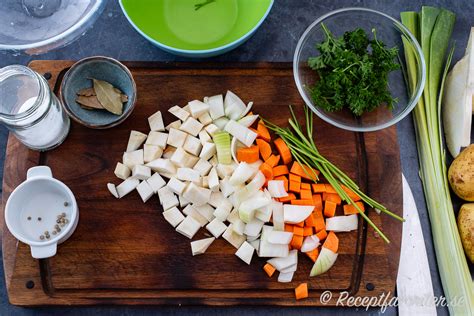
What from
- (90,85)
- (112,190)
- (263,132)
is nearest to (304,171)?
(263,132)

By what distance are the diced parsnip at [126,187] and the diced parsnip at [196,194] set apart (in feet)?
0.59

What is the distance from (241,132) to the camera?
192cm

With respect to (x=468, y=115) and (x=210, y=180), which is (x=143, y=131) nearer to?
(x=210, y=180)

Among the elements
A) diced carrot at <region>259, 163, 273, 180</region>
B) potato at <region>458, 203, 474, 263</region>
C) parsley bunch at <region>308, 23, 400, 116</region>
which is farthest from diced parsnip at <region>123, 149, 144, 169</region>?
potato at <region>458, 203, 474, 263</region>

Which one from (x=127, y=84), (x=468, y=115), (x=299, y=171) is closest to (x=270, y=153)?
(x=299, y=171)

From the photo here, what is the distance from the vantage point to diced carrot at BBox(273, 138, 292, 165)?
1929mm

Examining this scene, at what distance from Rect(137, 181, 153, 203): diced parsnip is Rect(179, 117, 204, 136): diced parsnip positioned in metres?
0.23

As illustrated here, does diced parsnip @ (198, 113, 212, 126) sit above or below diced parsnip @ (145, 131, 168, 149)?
above

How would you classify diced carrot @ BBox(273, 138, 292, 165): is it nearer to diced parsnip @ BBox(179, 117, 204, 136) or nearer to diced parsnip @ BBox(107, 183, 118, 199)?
diced parsnip @ BBox(179, 117, 204, 136)

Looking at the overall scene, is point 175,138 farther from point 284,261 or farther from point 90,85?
point 284,261

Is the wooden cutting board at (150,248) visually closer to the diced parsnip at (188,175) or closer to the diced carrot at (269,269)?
the diced carrot at (269,269)

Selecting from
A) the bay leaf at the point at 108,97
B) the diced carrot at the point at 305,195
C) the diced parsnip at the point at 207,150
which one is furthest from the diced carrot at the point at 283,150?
the bay leaf at the point at 108,97

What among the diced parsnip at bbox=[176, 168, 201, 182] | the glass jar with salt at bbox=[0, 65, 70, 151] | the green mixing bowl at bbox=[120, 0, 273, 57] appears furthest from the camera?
the green mixing bowl at bbox=[120, 0, 273, 57]

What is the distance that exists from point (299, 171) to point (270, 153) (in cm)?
12
